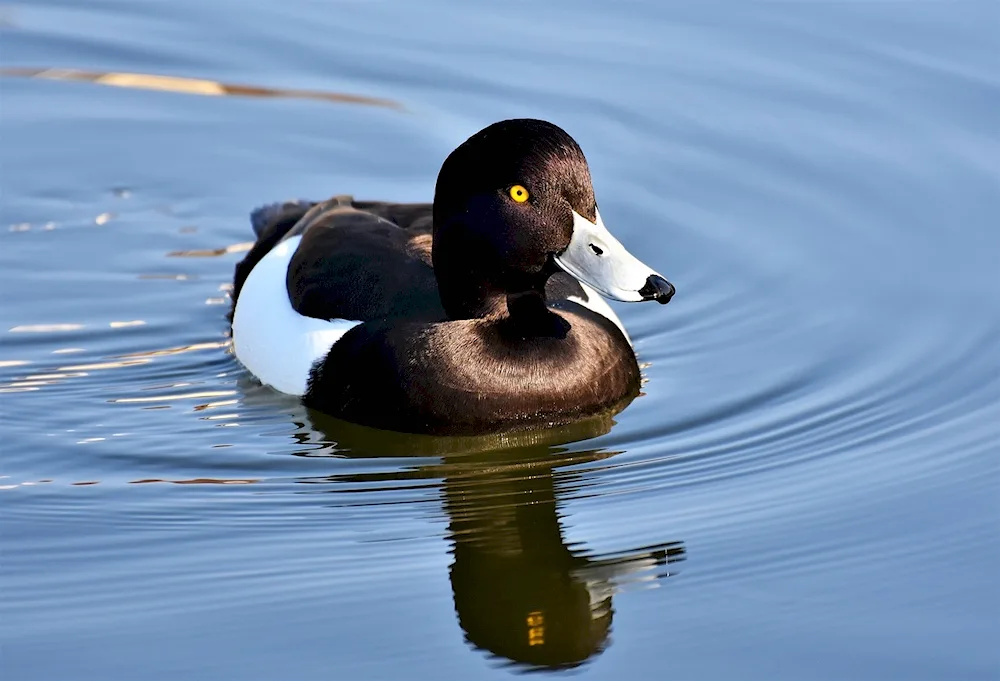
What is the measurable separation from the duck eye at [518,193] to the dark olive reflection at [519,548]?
0.89 metres

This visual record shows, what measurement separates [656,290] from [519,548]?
1.14m

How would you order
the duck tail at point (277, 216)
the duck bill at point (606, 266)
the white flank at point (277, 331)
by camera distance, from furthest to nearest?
1. the duck tail at point (277, 216)
2. the white flank at point (277, 331)
3. the duck bill at point (606, 266)

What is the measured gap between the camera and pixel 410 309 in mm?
6531

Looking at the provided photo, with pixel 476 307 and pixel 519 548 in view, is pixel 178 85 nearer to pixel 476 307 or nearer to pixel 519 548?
pixel 476 307

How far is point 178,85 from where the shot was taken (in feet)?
33.1

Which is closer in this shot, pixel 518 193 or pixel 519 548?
pixel 519 548

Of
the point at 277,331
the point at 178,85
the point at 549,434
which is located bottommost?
the point at 549,434

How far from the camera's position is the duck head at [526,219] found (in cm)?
605

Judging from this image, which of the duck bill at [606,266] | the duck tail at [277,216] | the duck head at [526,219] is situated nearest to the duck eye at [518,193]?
the duck head at [526,219]

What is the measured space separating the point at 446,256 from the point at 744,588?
1.87 m

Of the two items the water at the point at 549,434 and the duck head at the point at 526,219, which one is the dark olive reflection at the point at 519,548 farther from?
the duck head at the point at 526,219

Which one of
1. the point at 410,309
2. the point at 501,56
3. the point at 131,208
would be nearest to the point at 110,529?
the point at 410,309

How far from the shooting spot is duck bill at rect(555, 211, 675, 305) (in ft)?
20.2

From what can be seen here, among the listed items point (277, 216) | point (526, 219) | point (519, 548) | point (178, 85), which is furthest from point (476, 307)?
point (178, 85)
